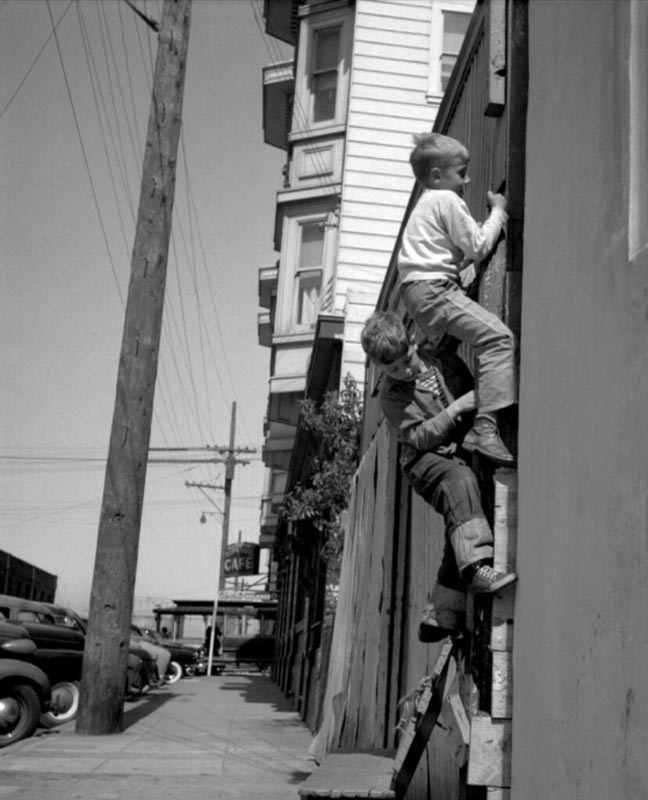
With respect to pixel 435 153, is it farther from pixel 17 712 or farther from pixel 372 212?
pixel 372 212

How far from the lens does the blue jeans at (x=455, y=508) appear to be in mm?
4137

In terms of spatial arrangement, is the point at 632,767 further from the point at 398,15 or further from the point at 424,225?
the point at 398,15

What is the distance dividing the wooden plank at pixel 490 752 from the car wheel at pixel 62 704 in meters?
11.3

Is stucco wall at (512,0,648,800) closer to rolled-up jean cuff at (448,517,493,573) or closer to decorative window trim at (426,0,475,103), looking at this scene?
rolled-up jean cuff at (448,517,493,573)

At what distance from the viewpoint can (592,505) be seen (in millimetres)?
3227

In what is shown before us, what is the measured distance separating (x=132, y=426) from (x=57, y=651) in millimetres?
4077

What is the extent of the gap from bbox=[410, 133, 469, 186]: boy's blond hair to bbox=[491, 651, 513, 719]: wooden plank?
206cm

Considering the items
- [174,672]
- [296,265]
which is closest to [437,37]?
[296,265]

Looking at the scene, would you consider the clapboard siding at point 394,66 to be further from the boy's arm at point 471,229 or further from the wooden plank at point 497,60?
the boy's arm at point 471,229

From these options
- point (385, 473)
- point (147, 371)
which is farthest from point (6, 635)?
point (385, 473)

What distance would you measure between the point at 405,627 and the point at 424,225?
2.70 metres

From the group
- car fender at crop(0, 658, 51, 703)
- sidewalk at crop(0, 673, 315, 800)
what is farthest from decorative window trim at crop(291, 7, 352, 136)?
car fender at crop(0, 658, 51, 703)

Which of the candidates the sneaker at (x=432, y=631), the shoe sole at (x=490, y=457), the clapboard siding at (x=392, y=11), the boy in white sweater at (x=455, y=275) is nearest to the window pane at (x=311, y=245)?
the clapboard siding at (x=392, y=11)

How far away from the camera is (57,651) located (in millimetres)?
15211
